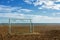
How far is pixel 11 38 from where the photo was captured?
50.1 ft

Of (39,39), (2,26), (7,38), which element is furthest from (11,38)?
(2,26)

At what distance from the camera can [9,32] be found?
55.4 feet

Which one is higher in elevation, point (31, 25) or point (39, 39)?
point (31, 25)

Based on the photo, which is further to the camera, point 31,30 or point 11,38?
point 31,30

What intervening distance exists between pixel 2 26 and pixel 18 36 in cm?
561

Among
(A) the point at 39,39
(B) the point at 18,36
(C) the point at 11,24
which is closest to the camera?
(A) the point at 39,39

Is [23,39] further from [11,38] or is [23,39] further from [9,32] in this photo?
[9,32]

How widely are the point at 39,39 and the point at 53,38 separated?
127cm

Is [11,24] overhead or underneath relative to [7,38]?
overhead

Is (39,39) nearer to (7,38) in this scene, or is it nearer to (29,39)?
(29,39)

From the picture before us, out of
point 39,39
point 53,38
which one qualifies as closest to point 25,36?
point 39,39

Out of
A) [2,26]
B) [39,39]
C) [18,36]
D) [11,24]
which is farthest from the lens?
[2,26]

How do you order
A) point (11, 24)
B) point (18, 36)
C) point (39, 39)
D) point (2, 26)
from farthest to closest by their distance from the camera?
1. point (2, 26)
2. point (11, 24)
3. point (18, 36)
4. point (39, 39)

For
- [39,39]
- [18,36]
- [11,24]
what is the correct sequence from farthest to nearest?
[11,24] → [18,36] → [39,39]
